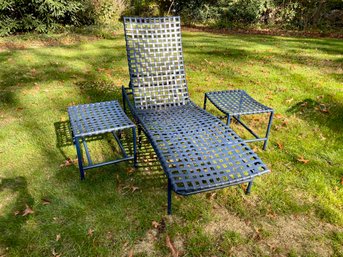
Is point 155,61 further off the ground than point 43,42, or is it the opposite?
point 155,61

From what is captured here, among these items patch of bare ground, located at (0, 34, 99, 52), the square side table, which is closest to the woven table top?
the square side table

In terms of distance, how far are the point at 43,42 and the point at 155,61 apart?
6.18 meters

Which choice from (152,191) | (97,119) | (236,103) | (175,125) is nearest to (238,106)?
(236,103)

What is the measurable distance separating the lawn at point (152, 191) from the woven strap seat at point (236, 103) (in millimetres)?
596

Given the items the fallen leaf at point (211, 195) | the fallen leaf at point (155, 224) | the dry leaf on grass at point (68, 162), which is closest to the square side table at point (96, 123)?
the dry leaf on grass at point (68, 162)

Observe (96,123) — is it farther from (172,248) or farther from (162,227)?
(172,248)

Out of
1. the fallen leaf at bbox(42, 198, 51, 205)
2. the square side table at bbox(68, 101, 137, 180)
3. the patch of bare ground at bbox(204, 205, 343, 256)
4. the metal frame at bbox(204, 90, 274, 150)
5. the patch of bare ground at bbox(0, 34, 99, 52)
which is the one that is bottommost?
the patch of bare ground at bbox(204, 205, 343, 256)

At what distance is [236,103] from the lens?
379 cm

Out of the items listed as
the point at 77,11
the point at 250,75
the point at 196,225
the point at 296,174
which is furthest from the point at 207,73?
the point at 77,11

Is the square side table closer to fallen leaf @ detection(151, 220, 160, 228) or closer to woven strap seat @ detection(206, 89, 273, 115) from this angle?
fallen leaf @ detection(151, 220, 160, 228)

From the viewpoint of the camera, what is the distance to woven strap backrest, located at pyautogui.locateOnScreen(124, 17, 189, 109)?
3885 millimetres

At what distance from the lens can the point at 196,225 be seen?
269 centimetres

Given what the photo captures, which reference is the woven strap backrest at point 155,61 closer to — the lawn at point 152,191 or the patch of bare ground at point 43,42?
the lawn at point 152,191

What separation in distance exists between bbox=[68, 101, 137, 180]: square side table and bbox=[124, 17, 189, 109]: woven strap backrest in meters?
0.51
